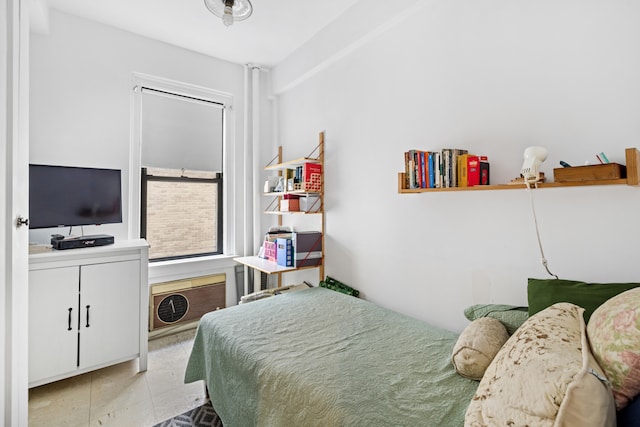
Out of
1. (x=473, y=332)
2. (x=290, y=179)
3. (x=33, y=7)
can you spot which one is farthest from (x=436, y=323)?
(x=33, y=7)

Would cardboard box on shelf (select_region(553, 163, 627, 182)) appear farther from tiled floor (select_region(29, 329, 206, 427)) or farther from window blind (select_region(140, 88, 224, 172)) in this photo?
window blind (select_region(140, 88, 224, 172))

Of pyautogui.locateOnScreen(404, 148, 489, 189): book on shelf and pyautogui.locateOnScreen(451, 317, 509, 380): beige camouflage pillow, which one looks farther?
pyautogui.locateOnScreen(404, 148, 489, 189): book on shelf

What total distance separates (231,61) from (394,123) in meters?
2.16

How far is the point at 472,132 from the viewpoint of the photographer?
1.81 m

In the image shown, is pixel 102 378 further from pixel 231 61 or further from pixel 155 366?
pixel 231 61

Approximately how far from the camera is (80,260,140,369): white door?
2.12m

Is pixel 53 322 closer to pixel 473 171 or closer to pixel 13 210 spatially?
pixel 13 210

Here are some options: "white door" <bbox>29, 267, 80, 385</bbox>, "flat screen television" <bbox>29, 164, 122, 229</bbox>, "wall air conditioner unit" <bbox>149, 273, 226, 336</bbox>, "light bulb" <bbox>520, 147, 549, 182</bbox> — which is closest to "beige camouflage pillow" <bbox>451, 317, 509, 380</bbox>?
"light bulb" <bbox>520, 147, 549, 182</bbox>

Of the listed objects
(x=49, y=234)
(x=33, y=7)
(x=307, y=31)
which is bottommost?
(x=49, y=234)

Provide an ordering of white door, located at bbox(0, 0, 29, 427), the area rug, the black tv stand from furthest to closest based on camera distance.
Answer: the black tv stand < the area rug < white door, located at bbox(0, 0, 29, 427)

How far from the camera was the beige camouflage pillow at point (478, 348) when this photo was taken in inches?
47.8

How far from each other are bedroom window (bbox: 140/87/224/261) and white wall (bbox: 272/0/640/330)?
1278 mm

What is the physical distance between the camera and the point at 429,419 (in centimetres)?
106

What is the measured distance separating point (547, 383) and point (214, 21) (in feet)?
10.4
